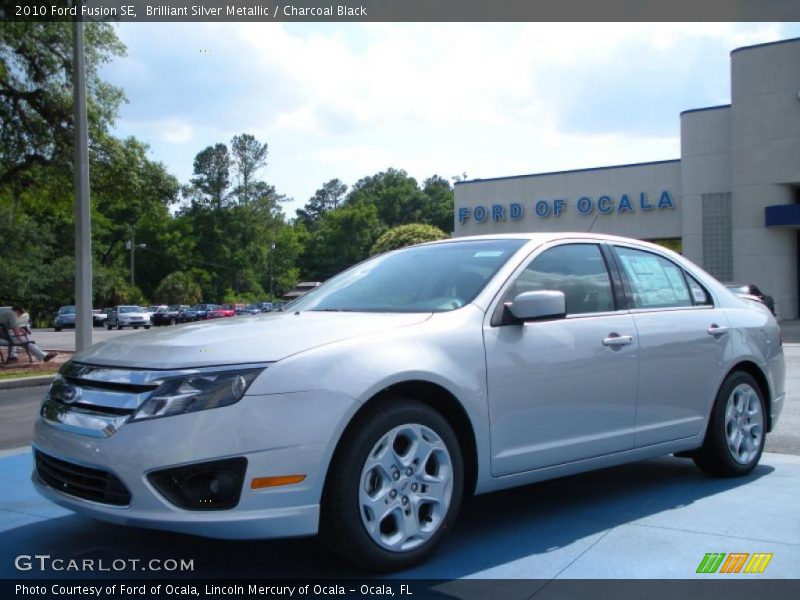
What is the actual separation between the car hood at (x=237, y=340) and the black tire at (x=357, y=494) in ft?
1.30

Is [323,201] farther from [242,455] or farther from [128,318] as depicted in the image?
[242,455]

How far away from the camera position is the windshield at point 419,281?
461 cm

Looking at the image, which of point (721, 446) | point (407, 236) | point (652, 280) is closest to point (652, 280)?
point (652, 280)

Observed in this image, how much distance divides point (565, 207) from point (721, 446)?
127 feet

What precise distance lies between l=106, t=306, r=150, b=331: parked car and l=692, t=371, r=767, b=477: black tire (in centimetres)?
4842

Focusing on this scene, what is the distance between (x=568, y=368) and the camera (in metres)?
4.55

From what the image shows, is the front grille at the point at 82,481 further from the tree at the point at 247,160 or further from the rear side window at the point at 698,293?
the tree at the point at 247,160

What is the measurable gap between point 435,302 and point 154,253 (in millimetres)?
88436

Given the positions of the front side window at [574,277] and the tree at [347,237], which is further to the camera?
the tree at [347,237]

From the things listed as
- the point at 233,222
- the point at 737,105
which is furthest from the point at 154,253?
Answer: the point at 737,105

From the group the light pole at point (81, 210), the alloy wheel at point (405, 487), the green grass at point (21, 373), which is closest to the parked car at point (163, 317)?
the green grass at point (21, 373)

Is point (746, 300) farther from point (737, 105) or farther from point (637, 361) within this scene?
point (737, 105)

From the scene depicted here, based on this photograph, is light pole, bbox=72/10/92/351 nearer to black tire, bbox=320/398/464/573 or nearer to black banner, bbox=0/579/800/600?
black banner, bbox=0/579/800/600

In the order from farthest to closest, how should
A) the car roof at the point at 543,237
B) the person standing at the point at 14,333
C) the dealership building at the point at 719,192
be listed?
the dealership building at the point at 719,192
the person standing at the point at 14,333
the car roof at the point at 543,237
